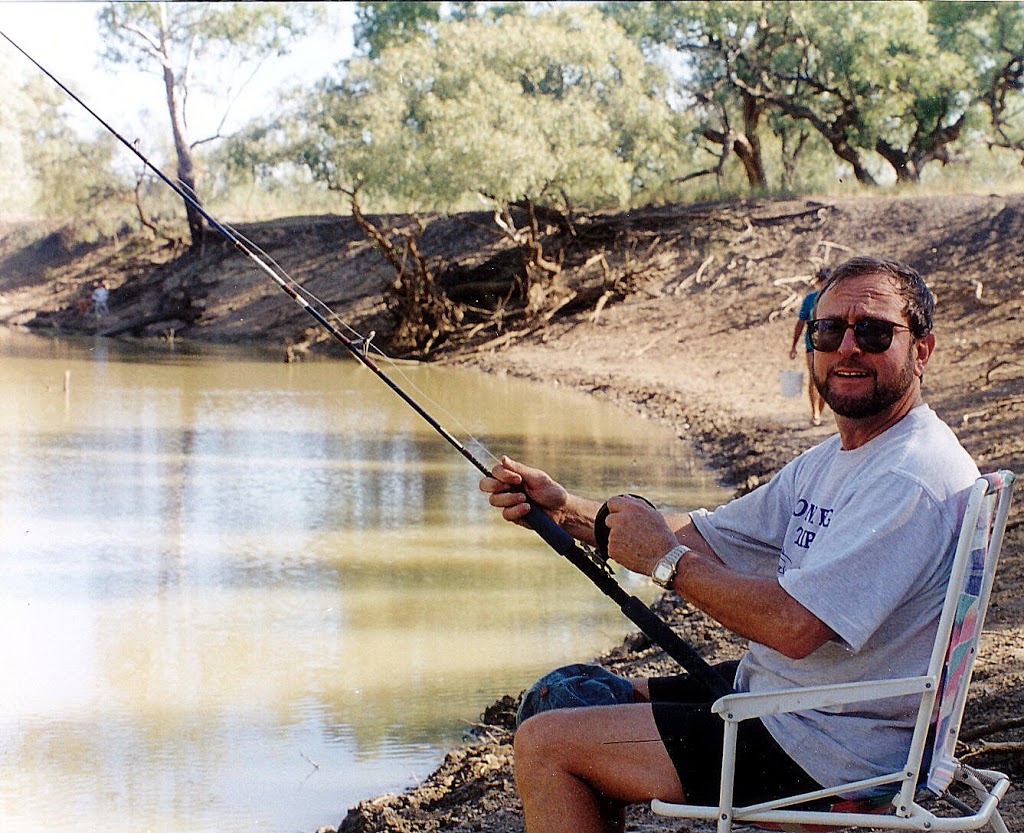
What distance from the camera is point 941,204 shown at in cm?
2206

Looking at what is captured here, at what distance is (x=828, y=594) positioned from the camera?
224cm

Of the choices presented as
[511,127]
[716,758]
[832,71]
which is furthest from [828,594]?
[832,71]

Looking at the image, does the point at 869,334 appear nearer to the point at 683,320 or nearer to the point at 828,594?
the point at 828,594

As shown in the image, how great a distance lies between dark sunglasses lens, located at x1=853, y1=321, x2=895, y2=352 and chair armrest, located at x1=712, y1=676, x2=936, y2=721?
1.97 ft

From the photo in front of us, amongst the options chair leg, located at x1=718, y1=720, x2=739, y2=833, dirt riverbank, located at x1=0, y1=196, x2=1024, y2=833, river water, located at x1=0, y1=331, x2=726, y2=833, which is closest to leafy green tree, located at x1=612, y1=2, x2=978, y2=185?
dirt riverbank, located at x1=0, y1=196, x2=1024, y2=833

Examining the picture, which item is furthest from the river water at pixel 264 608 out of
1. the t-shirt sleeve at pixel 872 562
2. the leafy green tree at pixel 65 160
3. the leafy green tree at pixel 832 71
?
the leafy green tree at pixel 65 160

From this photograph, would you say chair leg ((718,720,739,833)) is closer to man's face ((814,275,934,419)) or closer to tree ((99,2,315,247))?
man's face ((814,275,934,419))

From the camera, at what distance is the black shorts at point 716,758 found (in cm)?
237

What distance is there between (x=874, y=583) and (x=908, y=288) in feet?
1.98

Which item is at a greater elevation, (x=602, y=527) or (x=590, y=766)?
(x=602, y=527)

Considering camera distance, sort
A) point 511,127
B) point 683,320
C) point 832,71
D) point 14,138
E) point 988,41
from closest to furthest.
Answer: point 683,320 < point 511,127 < point 988,41 < point 832,71 < point 14,138

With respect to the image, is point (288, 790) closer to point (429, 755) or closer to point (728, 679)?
point (429, 755)

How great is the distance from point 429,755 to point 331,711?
2.03 feet

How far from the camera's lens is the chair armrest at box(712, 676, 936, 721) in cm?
221
